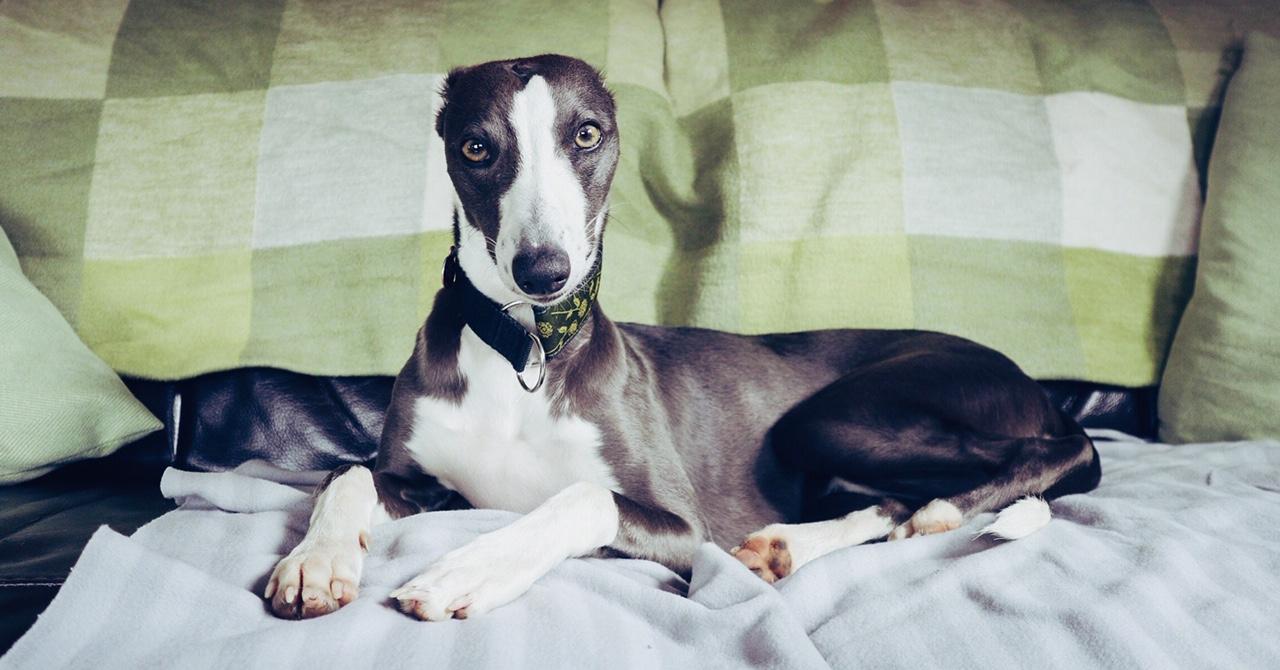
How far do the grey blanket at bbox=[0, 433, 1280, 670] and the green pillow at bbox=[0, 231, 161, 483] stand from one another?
1.52 feet

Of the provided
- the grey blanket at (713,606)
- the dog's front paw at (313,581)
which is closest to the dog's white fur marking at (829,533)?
the grey blanket at (713,606)

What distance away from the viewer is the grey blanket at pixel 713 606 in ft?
3.72

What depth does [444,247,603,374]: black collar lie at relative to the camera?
171cm

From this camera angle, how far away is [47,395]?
1.90 m

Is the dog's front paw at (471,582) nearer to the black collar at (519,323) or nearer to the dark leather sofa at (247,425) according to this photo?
the black collar at (519,323)

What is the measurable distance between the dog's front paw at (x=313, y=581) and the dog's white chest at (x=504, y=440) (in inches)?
18.9

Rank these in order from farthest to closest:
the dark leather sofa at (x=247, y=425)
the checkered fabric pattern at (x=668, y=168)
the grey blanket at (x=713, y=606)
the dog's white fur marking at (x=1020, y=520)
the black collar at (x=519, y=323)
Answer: the checkered fabric pattern at (x=668, y=168)
the dark leather sofa at (x=247, y=425)
the black collar at (x=519, y=323)
the dog's white fur marking at (x=1020, y=520)
the grey blanket at (x=713, y=606)

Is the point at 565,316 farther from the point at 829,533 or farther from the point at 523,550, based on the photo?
the point at 829,533

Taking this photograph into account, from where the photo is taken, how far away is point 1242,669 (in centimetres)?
118

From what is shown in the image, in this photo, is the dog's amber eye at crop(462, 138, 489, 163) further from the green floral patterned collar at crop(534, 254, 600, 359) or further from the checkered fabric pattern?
the checkered fabric pattern

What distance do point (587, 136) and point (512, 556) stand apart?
0.80 m

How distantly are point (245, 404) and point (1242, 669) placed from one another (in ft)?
6.63

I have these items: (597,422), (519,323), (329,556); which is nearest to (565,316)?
(519,323)

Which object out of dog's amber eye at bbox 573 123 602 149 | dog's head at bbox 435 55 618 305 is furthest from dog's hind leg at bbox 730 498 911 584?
dog's amber eye at bbox 573 123 602 149
